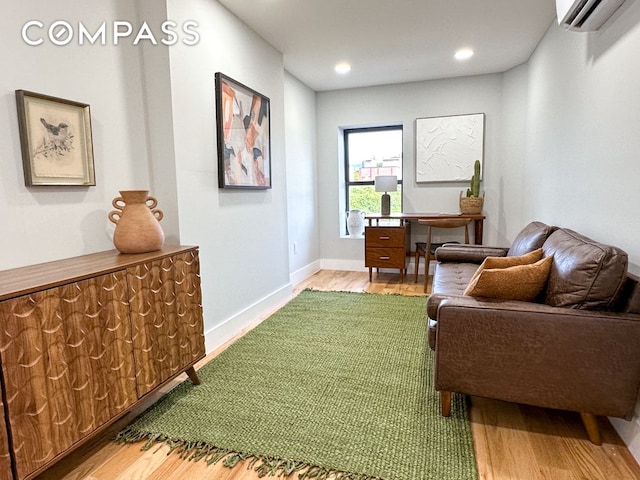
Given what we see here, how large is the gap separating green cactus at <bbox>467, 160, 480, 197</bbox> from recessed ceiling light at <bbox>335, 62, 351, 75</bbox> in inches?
67.4

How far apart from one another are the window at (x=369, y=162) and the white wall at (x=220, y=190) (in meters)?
1.69

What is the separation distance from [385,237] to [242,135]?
207 cm

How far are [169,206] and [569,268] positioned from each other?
211 cm

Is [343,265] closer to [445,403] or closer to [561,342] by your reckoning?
[445,403]

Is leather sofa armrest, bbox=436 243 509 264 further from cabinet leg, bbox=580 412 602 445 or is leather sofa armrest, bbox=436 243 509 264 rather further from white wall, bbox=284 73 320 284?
white wall, bbox=284 73 320 284

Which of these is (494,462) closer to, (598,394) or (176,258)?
(598,394)

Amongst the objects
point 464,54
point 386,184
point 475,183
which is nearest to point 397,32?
point 464,54

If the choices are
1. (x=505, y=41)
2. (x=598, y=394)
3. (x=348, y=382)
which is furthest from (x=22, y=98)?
(x=505, y=41)

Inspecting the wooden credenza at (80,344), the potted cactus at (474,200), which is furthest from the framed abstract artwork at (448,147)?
the wooden credenza at (80,344)

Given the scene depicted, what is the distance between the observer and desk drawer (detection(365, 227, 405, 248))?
4207 mm

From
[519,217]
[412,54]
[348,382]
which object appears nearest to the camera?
[348,382]

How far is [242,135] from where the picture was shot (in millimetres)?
2891

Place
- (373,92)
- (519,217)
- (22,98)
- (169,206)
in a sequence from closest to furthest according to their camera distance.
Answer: (22,98) < (169,206) < (519,217) < (373,92)

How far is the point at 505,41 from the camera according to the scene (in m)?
3.33
